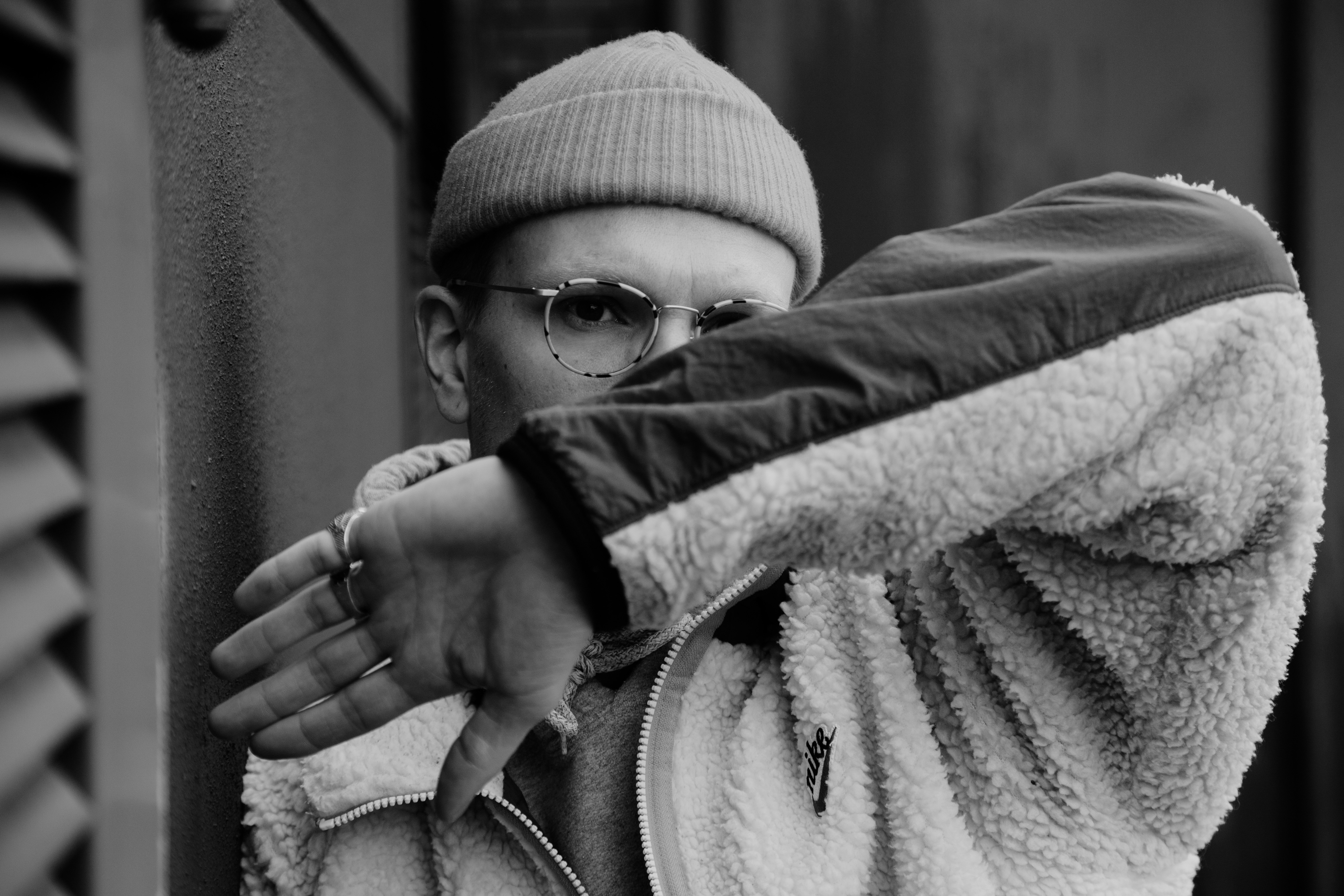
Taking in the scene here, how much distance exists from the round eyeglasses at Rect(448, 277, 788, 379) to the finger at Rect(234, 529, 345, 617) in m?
0.50

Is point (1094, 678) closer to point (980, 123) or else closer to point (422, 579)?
point (422, 579)

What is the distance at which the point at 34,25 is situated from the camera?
517 millimetres

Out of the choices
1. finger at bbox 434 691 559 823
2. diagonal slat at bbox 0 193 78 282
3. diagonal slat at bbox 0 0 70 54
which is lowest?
finger at bbox 434 691 559 823

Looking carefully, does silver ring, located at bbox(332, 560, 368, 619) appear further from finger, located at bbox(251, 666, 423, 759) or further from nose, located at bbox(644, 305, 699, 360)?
nose, located at bbox(644, 305, 699, 360)

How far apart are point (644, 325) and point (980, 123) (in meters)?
1.53

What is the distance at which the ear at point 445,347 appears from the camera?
151cm

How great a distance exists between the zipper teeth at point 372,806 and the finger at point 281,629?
320 mm

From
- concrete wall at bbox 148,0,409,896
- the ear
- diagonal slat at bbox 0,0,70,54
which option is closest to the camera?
diagonal slat at bbox 0,0,70,54

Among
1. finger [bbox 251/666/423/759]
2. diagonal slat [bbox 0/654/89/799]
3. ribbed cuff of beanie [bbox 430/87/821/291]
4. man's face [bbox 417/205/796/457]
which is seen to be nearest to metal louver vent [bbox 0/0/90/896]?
diagonal slat [bbox 0/654/89/799]

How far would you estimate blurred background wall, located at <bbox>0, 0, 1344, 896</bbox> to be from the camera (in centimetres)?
56

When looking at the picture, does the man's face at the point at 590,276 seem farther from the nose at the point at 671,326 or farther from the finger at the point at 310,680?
the finger at the point at 310,680

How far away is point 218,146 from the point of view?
47.0 inches

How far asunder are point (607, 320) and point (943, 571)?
1.56 ft

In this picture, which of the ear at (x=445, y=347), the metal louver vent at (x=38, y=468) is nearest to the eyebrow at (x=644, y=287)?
the ear at (x=445, y=347)
